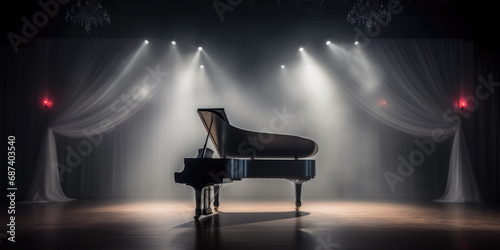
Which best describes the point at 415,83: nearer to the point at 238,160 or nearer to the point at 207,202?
the point at 238,160

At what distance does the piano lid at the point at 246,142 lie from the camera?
526cm

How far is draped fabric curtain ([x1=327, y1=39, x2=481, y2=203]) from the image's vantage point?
8.65 m

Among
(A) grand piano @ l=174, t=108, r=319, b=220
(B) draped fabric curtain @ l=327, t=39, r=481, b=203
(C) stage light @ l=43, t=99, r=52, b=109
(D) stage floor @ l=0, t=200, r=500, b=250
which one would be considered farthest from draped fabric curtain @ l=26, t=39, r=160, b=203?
(B) draped fabric curtain @ l=327, t=39, r=481, b=203

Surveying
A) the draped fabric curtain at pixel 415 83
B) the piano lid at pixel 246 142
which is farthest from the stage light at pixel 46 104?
the draped fabric curtain at pixel 415 83

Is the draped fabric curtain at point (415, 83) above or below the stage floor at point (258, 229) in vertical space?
above

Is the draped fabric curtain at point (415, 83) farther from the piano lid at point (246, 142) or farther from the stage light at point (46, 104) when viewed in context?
the stage light at point (46, 104)

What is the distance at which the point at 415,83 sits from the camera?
870cm

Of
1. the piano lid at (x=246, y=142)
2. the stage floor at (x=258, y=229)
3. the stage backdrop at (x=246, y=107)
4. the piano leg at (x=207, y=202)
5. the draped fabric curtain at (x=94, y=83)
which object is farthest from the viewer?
the stage backdrop at (x=246, y=107)

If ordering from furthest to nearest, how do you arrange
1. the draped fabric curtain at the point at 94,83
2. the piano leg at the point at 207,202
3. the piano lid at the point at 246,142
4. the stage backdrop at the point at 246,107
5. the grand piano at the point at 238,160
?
the stage backdrop at the point at 246,107
the draped fabric curtain at the point at 94,83
the piano leg at the point at 207,202
the piano lid at the point at 246,142
the grand piano at the point at 238,160

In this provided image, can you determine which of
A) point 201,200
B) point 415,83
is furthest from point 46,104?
point 415,83

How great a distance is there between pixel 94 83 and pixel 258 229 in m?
5.81

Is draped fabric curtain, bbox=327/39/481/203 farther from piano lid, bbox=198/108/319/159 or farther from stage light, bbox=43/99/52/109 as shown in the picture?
stage light, bbox=43/99/52/109

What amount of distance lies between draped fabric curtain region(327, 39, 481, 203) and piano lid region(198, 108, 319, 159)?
12.3ft

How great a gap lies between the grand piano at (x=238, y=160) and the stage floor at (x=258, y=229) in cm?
50
